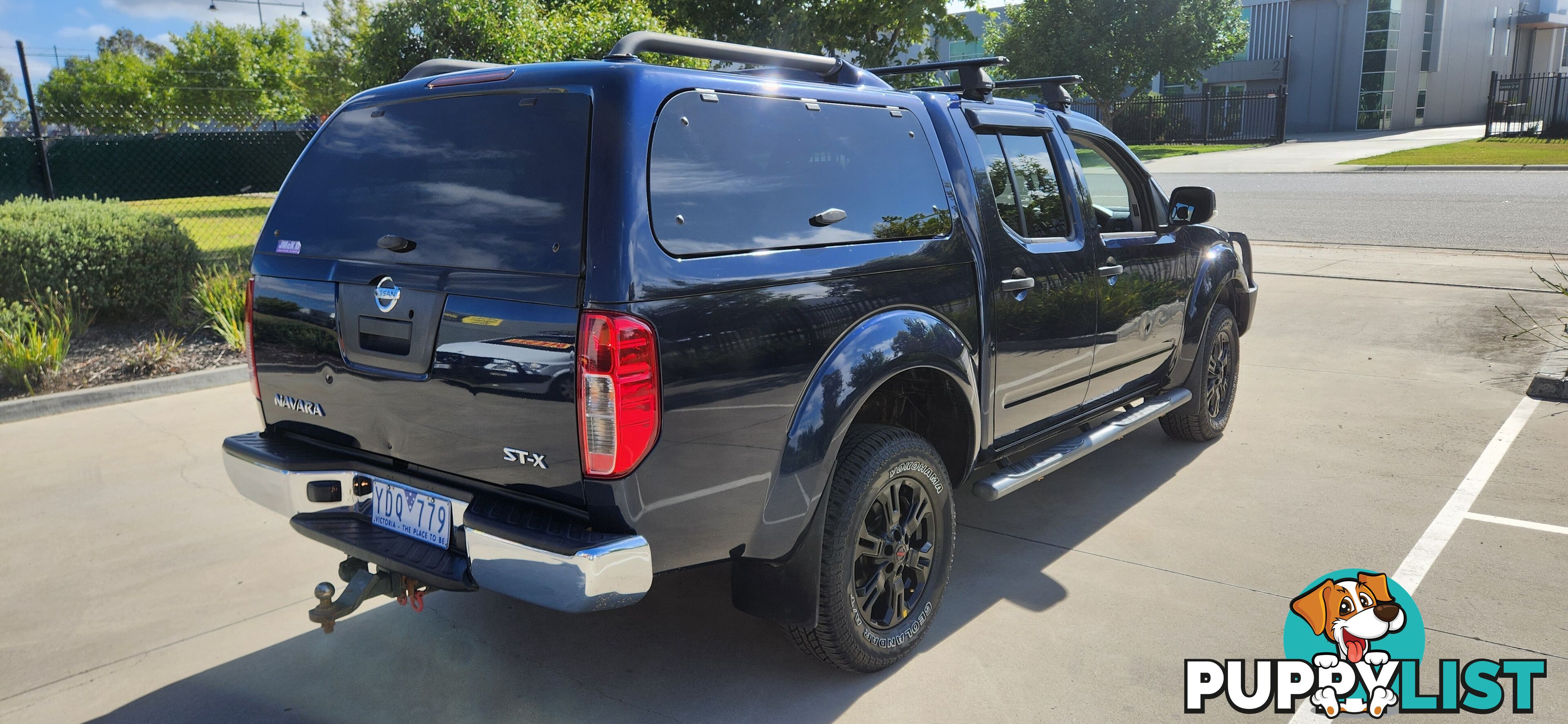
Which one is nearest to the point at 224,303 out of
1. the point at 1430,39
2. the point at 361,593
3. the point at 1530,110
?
the point at 361,593

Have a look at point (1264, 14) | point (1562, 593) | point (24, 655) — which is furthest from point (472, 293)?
point (1264, 14)

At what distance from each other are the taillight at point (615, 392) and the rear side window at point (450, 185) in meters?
0.19

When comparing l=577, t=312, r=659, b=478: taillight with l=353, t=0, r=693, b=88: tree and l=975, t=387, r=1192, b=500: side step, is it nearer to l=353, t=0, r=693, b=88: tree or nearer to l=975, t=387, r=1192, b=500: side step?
l=975, t=387, r=1192, b=500: side step

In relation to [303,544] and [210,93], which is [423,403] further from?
[210,93]

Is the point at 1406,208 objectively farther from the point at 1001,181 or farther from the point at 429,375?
the point at 429,375

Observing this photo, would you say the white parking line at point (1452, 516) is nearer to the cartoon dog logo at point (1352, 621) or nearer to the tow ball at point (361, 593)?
the cartoon dog logo at point (1352, 621)

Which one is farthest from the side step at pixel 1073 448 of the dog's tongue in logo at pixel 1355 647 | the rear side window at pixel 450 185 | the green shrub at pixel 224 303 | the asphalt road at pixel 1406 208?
the asphalt road at pixel 1406 208

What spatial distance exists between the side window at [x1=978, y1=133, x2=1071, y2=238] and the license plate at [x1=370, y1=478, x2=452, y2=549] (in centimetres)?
228

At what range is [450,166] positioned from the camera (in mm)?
3016

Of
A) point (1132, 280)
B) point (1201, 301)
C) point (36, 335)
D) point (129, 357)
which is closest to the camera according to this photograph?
point (1132, 280)

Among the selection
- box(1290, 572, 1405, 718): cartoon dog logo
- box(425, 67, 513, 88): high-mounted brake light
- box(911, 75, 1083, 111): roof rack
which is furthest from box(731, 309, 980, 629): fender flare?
box(911, 75, 1083, 111): roof rack

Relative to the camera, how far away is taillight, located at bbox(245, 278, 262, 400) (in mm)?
3506

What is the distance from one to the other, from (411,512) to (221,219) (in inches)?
690

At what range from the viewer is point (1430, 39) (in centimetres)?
4550
